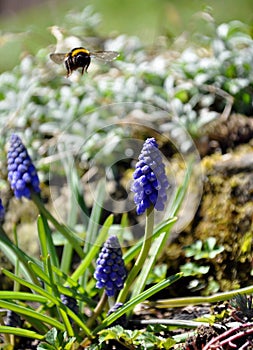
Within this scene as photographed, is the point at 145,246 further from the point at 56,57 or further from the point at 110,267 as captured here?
the point at 56,57

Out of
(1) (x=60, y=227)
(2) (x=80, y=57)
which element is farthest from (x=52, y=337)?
(2) (x=80, y=57)

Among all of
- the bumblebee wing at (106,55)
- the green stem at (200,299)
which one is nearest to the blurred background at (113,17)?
the bumblebee wing at (106,55)

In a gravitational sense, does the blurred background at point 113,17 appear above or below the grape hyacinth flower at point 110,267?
below

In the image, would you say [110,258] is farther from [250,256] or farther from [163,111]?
[163,111]

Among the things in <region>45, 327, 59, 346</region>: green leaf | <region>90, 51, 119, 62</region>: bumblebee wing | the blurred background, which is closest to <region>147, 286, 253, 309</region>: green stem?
<region>45, 327, 59, 346</region>: green leaf

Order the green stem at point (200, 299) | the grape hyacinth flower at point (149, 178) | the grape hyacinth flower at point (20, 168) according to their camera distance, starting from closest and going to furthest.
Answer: the grape hyacinth flower at point (149, 178), the green stem at point (200, 299), the grape hyacinth flower at point (20, 168)

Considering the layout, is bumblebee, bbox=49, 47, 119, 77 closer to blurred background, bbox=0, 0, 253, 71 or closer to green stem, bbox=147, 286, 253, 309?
green stem, bbox=147, 286, 253, 309

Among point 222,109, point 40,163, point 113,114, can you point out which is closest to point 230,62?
point 222,109

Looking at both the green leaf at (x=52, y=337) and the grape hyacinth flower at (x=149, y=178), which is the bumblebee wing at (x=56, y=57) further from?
the green leaf at (x=52, y=337)
